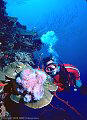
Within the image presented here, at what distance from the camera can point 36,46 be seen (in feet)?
23.7

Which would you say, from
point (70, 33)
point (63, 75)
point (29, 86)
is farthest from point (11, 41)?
point (70, 33)

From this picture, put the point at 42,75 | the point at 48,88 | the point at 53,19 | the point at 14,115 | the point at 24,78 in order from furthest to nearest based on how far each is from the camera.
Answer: the point at 53,19
the point at 14,115
the point at 48,88
the point at 42,75
the point at 24,78

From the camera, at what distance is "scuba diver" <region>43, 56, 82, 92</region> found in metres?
4.47

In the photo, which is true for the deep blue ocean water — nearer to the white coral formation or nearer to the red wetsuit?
the red wetsuit

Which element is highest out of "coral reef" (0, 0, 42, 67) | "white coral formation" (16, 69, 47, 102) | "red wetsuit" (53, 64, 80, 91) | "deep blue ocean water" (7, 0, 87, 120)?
"deep blue ocean water" (7, 0, 87, 120)

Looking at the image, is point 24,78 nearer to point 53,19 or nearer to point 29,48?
point 53,19

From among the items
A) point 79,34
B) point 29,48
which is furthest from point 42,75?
point 79,34

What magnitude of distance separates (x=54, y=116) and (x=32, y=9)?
110050 mm

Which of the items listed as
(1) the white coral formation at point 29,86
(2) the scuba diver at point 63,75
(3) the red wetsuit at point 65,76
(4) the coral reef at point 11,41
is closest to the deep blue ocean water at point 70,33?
(4) the coral reef at point 11,41

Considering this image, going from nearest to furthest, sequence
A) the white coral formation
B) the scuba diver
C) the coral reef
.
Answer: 1. the white coral formation
2. the scuba diver
3. the coral reef

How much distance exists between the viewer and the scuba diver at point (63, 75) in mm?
4473

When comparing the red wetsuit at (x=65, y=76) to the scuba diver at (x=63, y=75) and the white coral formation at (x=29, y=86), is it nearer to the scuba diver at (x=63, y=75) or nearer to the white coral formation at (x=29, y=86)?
the scuba diver at (x=63, y=75)

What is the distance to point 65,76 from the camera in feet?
14.7

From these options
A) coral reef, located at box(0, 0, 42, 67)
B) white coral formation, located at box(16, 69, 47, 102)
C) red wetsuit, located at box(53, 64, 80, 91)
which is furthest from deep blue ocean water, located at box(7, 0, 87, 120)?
white coral formation, located at box(16, 69, 47, 102)
